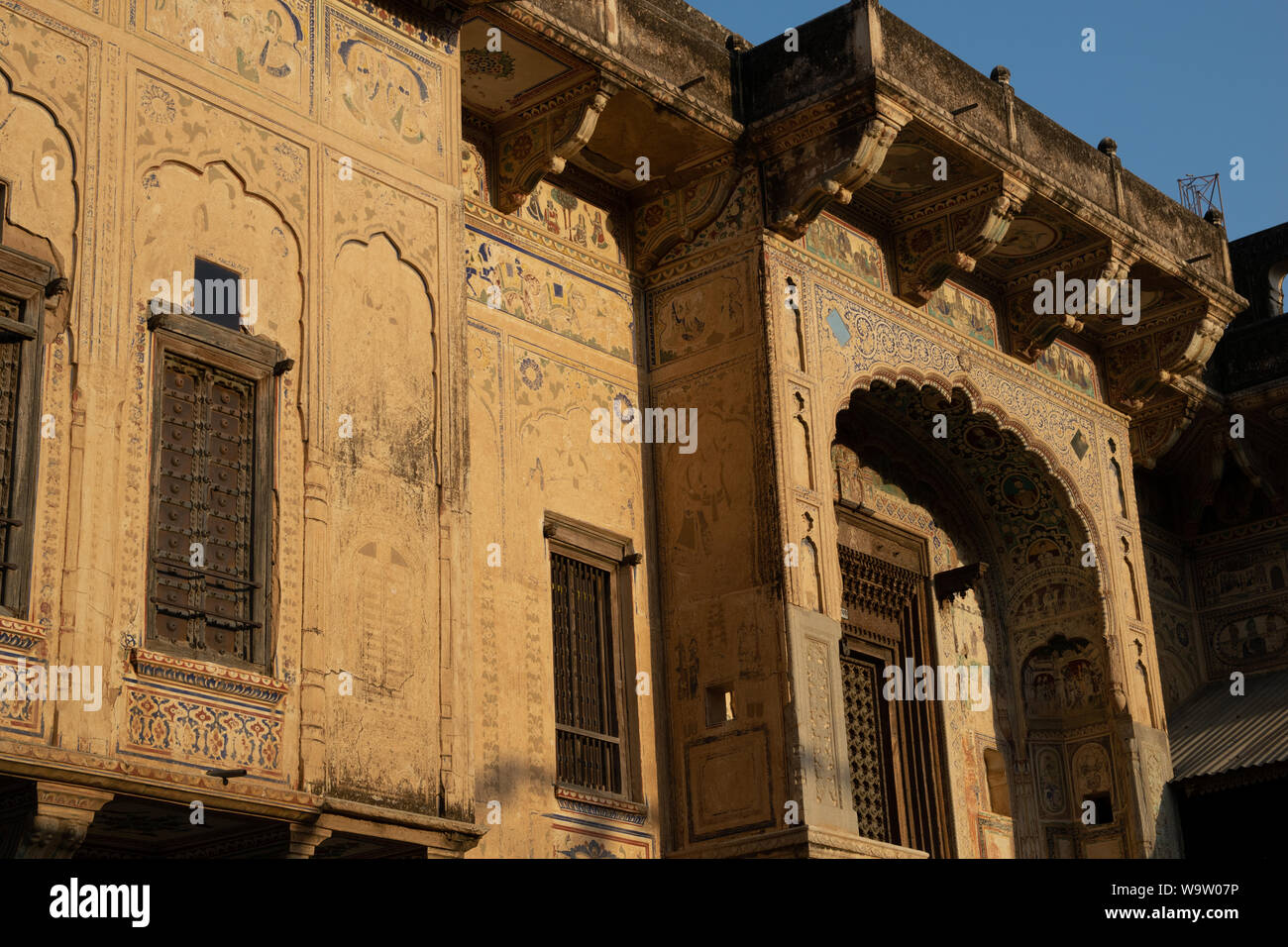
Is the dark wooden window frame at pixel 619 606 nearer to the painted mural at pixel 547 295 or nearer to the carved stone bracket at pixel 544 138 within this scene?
the painted mural at pixel 547 295

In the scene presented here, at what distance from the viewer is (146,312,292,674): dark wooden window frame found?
26.8 ft

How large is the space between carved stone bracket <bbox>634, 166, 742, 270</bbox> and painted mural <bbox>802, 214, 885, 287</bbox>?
653mm

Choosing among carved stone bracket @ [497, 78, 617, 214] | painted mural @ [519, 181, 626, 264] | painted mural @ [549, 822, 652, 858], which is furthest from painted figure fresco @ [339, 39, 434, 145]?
painted mural @ [549, 822, 652, 858]

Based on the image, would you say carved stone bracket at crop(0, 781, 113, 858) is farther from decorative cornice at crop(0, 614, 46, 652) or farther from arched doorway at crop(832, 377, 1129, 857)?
arched doorway at crop(832, 377, 1129, 857)

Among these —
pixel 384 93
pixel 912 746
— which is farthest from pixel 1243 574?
pixel 384 93

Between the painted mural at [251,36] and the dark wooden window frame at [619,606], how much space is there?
10.9ft

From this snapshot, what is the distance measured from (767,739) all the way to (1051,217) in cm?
483

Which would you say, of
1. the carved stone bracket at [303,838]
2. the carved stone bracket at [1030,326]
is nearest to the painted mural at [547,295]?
the carved stone bracket at [1030,326]

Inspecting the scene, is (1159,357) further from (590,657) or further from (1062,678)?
(590,657)

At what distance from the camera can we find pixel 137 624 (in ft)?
25.8

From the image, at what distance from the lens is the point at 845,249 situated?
13273 millimetres

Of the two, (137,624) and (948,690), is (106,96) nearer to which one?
(137,624)

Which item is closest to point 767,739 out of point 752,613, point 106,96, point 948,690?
point 752,613

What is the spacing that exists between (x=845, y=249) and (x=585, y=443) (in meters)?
2.58
